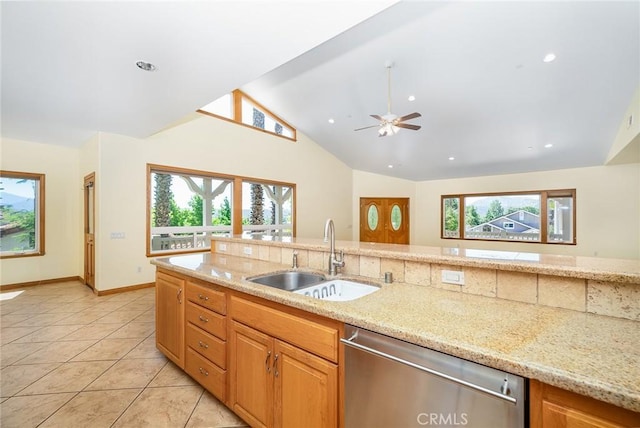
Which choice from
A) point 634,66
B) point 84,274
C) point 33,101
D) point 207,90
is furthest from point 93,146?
point 634,66

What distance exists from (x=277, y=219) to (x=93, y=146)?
3747 mm

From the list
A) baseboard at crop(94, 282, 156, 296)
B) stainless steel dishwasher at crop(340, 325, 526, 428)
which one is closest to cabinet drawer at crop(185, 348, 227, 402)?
stainless steel dishwasher at crop(340, 325, 526, 428)

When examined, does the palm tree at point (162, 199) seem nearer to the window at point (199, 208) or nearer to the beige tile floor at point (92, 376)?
the window at point (199, 208)

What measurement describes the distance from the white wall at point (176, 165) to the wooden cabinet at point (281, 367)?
3821 millimetres

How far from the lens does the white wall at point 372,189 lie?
8734 mm

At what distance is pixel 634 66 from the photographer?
10.9 feet

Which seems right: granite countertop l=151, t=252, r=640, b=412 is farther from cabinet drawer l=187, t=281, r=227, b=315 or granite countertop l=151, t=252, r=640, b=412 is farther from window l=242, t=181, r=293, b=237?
window l=242, t=181, r=293, b=237

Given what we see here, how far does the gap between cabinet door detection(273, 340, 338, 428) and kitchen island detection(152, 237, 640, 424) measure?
237mm

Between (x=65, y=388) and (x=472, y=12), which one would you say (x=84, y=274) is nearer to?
(x=65, y=388)

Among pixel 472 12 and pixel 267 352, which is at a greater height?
pixel 472 12

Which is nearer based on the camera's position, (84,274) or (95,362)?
(95,362)

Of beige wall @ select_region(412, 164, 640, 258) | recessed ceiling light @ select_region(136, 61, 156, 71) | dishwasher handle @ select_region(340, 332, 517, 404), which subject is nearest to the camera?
dishwasher handle @ select_region(340, 332, 517, 404)

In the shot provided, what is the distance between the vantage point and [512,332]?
0.94 metres

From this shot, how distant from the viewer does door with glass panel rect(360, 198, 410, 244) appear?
8633 millimetres
